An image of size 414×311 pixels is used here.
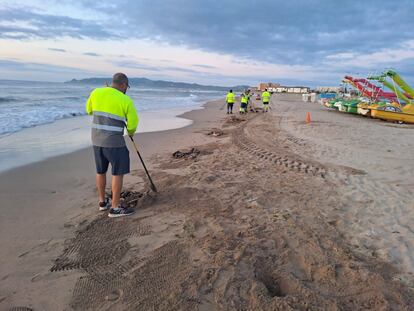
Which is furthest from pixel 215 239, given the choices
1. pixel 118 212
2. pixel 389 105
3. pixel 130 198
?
pixel 389 105

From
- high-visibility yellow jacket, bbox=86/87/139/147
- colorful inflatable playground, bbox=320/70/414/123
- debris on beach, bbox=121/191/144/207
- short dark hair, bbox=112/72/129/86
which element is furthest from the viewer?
colorful inflatable playground, bbox=320/70/414/123

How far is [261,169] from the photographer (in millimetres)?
6598

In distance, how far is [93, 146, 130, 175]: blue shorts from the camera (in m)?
4.17

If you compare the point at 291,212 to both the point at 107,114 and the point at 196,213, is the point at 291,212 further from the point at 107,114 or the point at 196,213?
the point at 107,114

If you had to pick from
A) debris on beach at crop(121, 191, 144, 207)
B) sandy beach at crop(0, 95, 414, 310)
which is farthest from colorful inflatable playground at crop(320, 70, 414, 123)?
debris on beach at crop(121, 191, 144, 207)

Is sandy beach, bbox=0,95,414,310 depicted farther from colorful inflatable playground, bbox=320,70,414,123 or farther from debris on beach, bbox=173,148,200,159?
colorful inflatable playground, bbox=320,70,414,123

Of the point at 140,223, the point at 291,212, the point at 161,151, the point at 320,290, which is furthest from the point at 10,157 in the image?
the point at 320,290

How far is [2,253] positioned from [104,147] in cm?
165

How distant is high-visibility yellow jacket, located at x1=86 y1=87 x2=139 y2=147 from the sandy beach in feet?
3.59

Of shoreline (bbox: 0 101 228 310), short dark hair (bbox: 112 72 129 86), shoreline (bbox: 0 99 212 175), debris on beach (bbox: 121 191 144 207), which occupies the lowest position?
shoreline (bbox: 0 99 212 175)

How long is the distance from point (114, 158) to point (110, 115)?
0.59m

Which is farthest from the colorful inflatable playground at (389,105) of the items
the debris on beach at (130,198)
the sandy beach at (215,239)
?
the debris on beach at (130,198)

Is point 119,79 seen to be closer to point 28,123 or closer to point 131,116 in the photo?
point 131,116

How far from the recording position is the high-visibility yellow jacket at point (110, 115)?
3984mm
